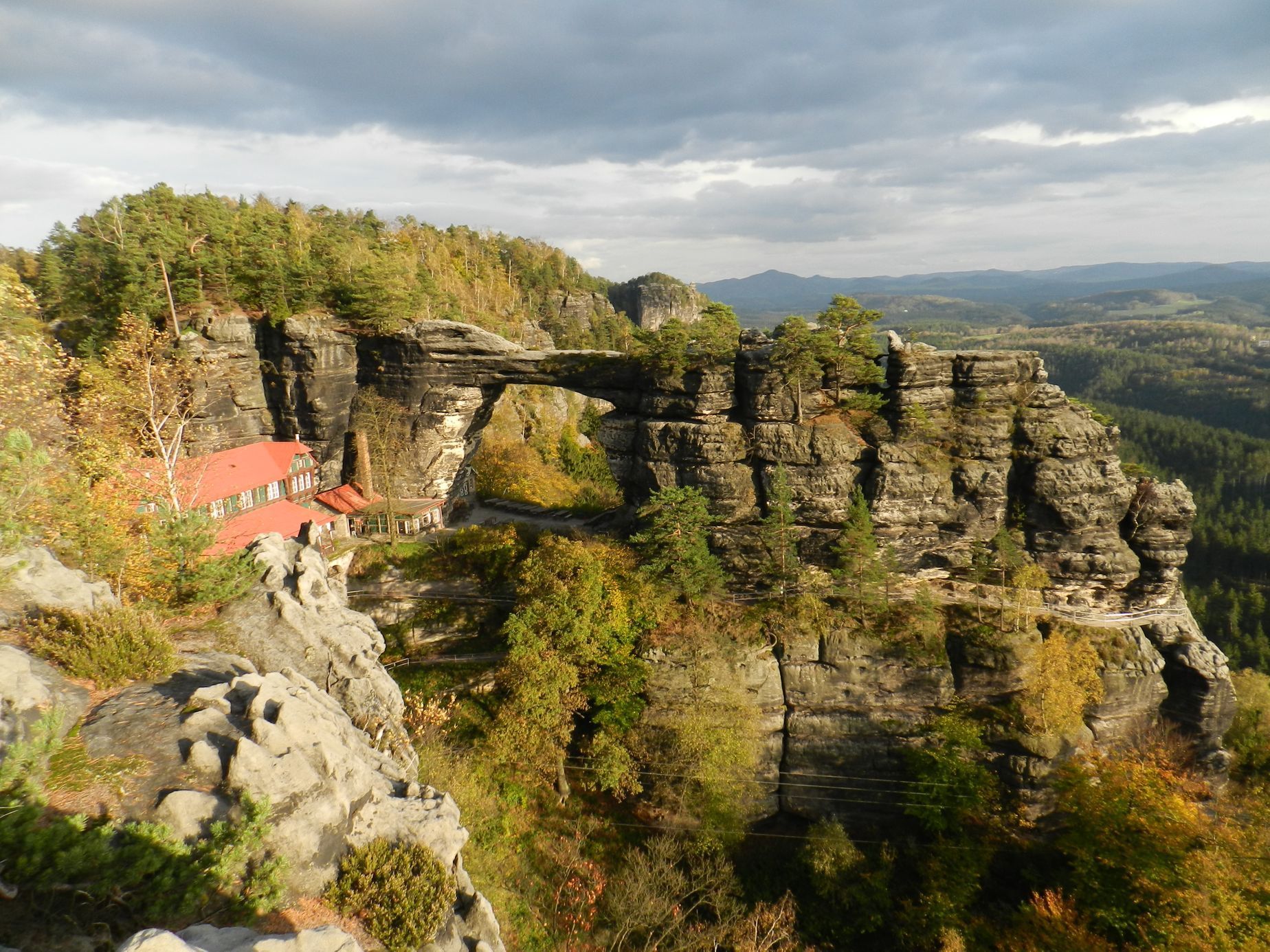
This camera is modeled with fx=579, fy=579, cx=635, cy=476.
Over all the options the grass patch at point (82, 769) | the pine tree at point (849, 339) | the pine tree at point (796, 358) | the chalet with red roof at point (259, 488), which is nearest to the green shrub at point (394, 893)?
the grass patch at point (82, 769)

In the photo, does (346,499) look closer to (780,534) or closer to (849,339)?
(780,534)

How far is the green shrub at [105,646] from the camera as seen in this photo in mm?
9883

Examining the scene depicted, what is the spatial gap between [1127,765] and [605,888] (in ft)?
64.8

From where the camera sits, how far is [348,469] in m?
35.2

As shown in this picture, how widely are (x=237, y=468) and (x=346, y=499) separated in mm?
5946

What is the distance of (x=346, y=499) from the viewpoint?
34.0m

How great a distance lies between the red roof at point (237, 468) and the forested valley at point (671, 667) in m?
3.18

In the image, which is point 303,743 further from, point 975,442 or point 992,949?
point 975,442

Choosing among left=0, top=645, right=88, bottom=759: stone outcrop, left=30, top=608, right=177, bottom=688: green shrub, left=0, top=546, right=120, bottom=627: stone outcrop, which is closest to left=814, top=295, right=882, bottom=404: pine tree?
left=30, top=608, right=177, bottom=688: green shrub

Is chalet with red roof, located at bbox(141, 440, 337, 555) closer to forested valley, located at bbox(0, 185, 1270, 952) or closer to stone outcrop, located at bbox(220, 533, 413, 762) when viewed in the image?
forested valley, located at bbox(0, 185, 1270, 952)

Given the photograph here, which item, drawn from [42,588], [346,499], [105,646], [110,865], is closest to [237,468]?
[346,499]

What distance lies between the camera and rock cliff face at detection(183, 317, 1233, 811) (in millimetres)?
25938

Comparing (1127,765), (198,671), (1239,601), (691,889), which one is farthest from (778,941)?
(1239,601)

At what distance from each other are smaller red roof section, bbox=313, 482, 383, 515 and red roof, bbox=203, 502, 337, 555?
5.26 feet
